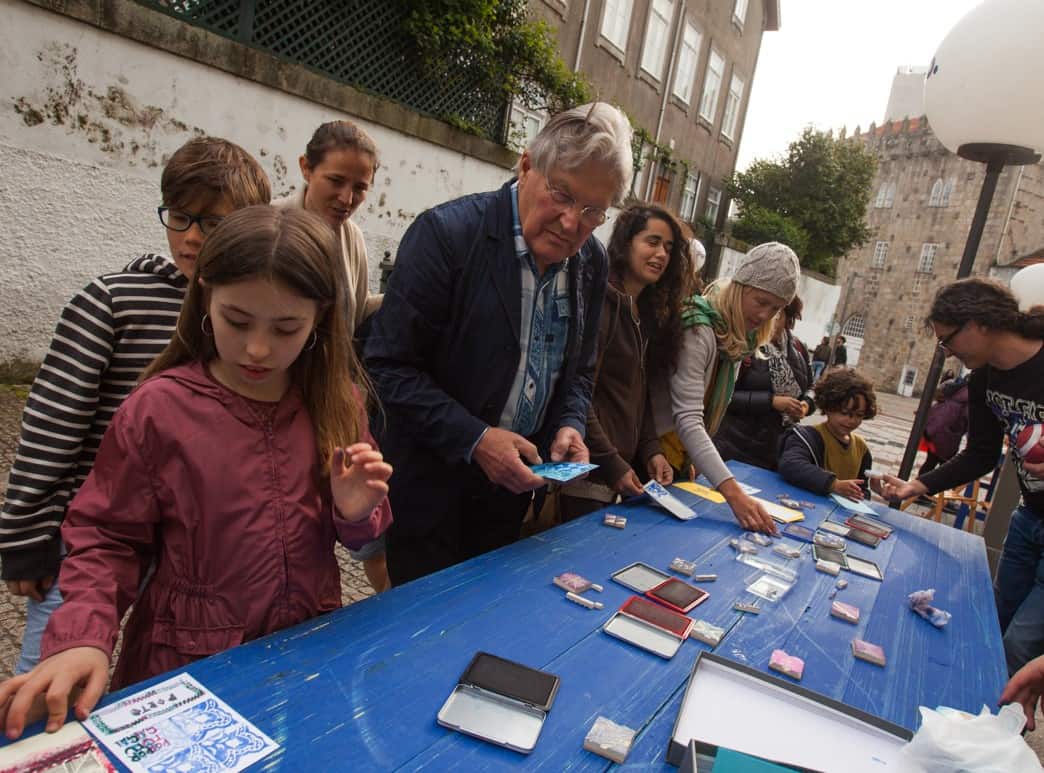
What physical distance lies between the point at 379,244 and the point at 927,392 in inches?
214

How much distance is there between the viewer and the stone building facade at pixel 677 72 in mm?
11727

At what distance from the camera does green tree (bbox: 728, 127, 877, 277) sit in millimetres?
17844

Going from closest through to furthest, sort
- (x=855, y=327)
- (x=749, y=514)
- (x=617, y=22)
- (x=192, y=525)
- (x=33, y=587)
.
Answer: (x=192, y=525), (x=33, y=587), (x=749, y=514), (x=617, y=22), (x=855, y=327)

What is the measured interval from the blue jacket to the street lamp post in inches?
112

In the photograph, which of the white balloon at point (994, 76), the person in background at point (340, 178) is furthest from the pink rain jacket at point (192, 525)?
the white balloon at point (994, 76)

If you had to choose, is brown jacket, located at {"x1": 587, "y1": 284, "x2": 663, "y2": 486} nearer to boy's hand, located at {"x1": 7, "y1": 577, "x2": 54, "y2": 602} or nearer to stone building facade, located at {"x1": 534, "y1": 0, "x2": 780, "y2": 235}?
boy's hand, located at {"x1": 7, "y1": 577, "x2": 54, "y2": 602}

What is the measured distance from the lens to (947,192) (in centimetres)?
2866

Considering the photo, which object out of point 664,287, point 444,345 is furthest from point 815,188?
point 444,345

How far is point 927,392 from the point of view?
4086mm

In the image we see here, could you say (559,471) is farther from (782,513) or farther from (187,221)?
(782,513)

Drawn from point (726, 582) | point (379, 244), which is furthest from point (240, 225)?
point (379, 244)

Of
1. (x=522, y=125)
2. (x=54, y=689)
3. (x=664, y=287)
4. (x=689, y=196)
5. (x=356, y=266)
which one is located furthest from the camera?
(x=689, y=196)

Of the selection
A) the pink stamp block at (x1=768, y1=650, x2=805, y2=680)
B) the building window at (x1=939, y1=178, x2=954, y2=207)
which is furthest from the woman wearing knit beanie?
the building window at (x1=939, y1=178, x2=954, y2=207)

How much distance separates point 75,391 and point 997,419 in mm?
3818
